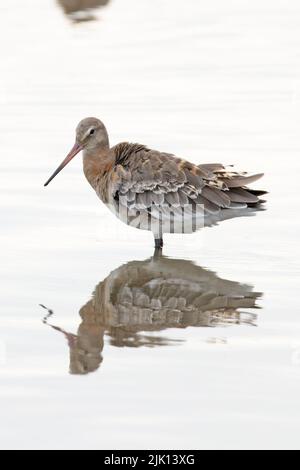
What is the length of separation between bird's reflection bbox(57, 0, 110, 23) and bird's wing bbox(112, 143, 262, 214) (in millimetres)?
9021

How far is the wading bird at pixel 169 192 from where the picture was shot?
11398mm

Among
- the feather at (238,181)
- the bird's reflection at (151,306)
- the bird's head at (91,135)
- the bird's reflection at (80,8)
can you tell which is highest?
the bird's reflection at (80,8)

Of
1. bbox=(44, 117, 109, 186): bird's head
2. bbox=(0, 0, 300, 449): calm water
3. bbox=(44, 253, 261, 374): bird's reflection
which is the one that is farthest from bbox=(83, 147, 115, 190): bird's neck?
bbox=(44, 253, 261, 374): bird's reflection

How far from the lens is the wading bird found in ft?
37.4

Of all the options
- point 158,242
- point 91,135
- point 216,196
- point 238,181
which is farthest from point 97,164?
point 238,181

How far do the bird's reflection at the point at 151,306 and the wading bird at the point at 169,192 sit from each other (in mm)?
520

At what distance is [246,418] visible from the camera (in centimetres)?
732

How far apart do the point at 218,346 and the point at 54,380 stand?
1291 millimetres

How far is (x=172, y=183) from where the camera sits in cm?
1159

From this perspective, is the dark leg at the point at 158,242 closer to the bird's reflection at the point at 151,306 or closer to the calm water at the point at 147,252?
the calm water at the point at 147,252

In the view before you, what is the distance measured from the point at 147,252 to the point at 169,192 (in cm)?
59

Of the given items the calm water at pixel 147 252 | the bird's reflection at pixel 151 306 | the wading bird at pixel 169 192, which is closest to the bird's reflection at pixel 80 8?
the calm water at pixel 147 252

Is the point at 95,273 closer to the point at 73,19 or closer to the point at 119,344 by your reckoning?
the point at 119,344

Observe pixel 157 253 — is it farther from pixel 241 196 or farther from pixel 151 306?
pixel 151 306
